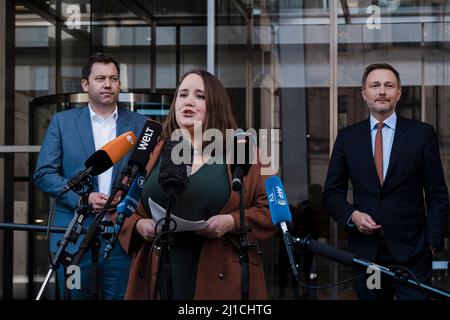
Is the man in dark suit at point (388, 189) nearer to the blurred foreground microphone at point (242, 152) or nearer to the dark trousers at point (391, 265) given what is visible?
the dark trousers at point (391, 265)

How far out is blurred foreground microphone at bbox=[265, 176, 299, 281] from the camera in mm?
3240

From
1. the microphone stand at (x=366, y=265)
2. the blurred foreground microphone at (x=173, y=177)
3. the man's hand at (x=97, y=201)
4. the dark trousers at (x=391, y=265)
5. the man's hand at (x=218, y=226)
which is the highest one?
the blurred foreground microphone at (x=173, y=177)

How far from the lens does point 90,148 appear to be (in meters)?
5.18

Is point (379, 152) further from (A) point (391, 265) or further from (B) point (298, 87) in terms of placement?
(B) point (298, 87)

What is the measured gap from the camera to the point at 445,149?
7.55m

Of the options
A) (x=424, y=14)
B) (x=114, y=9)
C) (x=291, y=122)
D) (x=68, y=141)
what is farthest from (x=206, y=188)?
(x=114, y=9)

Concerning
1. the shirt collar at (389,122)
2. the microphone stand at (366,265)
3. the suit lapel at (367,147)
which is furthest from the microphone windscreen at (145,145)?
the shirt collar at (389,122)

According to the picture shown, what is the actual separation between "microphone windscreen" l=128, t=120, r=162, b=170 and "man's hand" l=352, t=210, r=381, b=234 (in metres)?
1.45

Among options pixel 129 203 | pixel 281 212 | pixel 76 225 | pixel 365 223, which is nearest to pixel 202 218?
pixel 129 203

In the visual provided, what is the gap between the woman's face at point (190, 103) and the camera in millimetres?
4305

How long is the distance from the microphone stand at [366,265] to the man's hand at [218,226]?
31.6 inches

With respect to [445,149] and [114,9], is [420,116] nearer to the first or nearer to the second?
[445,149]

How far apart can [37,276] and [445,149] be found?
384 centimetres
